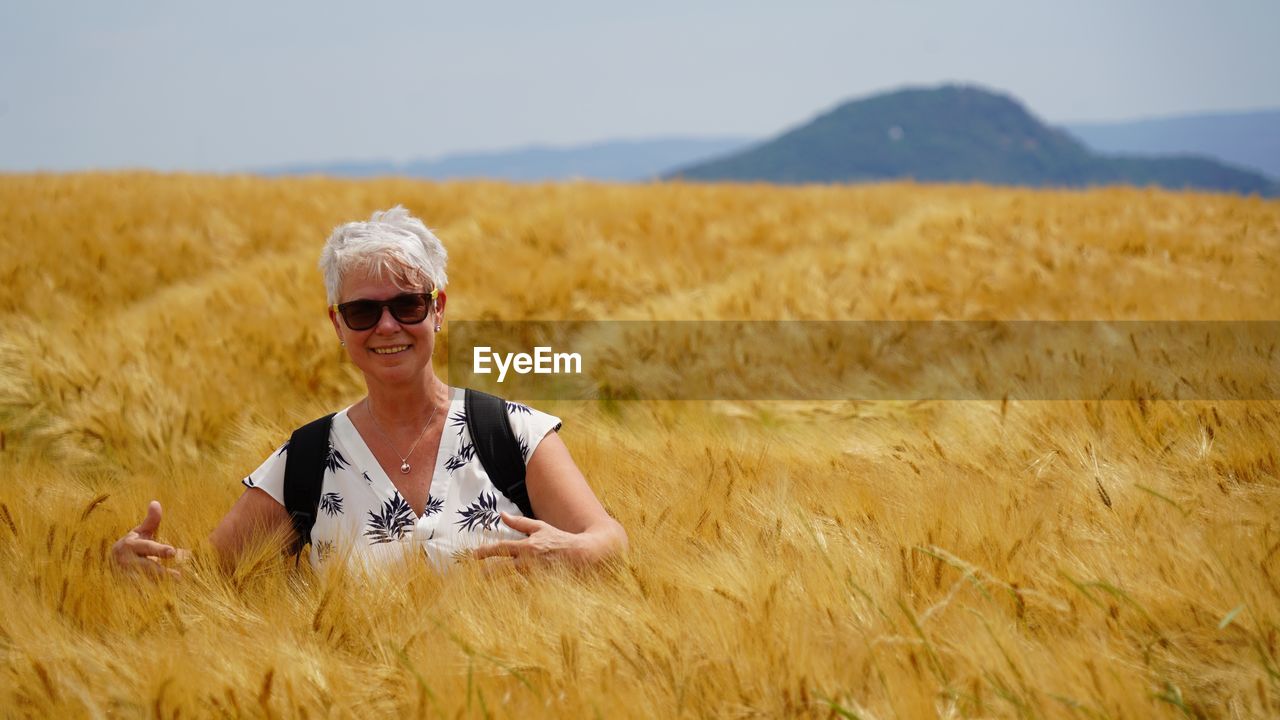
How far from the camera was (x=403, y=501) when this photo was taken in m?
2.36

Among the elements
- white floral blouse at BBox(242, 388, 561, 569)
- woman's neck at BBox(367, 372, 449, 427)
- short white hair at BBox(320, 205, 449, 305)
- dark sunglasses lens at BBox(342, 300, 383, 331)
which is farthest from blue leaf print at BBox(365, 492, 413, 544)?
short white hair at BBox(320, 205, 449, 305)

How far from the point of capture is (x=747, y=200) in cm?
970

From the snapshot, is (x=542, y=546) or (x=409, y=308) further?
(x=409, y=308)

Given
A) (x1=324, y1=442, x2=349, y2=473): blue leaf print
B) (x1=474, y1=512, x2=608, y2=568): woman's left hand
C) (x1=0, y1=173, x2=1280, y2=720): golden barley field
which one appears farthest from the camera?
(x1=324, y1=442, x2=349, y2=473): blue leaf print

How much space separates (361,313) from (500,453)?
0.51m

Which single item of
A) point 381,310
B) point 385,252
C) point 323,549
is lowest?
point 323,549

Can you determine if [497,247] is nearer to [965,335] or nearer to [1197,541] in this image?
[965,335]

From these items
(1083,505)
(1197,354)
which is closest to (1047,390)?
(1197,354)

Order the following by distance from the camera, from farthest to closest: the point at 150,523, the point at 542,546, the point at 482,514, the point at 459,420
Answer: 1. the point at 459,420
2. the point at 482,514
3. the point at 150,523
4. the point at 542,546

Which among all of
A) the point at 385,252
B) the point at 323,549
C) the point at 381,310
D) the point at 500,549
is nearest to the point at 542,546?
the point at 500,549

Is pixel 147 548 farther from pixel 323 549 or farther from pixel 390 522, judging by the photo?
pixel 390 522

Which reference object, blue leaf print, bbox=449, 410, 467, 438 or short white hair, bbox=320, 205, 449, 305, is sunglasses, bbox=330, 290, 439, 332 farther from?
blue leaf print, bbox=449, 410, 467, 438

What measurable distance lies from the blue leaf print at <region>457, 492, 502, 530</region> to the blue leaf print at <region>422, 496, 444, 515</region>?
0.17ft

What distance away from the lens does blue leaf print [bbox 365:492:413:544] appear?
2314 mm
